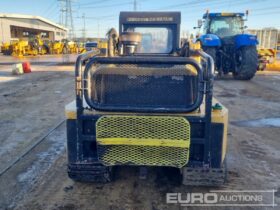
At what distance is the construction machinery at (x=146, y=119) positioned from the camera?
315 centimetres

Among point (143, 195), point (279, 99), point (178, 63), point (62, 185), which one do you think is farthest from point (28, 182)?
point (279, 99)

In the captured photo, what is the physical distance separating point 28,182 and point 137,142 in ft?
5.25

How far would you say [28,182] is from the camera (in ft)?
12.2

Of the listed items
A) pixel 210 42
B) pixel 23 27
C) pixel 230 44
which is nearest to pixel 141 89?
pixel 210 42

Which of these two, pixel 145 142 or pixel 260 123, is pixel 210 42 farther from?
pixel 145 142

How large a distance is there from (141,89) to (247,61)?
9508 mm

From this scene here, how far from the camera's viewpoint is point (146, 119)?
3145 millimetres

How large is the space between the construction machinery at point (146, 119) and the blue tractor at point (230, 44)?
26.9ft

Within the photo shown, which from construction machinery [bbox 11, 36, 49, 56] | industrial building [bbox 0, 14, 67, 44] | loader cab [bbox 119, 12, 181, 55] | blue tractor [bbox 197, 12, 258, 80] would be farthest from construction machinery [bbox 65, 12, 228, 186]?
industrial building [bbox 0, 14, 67, 44]

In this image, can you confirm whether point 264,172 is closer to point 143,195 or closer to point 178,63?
point 143,195

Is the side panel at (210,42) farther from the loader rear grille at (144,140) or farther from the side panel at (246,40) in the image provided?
the loader rear grille at (144,140)

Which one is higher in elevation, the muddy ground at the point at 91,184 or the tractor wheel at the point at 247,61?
the tractor wheel at the point at 247,61

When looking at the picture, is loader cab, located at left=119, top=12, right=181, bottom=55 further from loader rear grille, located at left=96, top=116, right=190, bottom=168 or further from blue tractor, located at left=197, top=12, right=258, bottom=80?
blue tractor, located at left=197, top=12, right=258, bottom=80

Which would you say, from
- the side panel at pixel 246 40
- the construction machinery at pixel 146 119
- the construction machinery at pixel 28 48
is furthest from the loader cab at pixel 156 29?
the construction machinery at pixel 28 48
